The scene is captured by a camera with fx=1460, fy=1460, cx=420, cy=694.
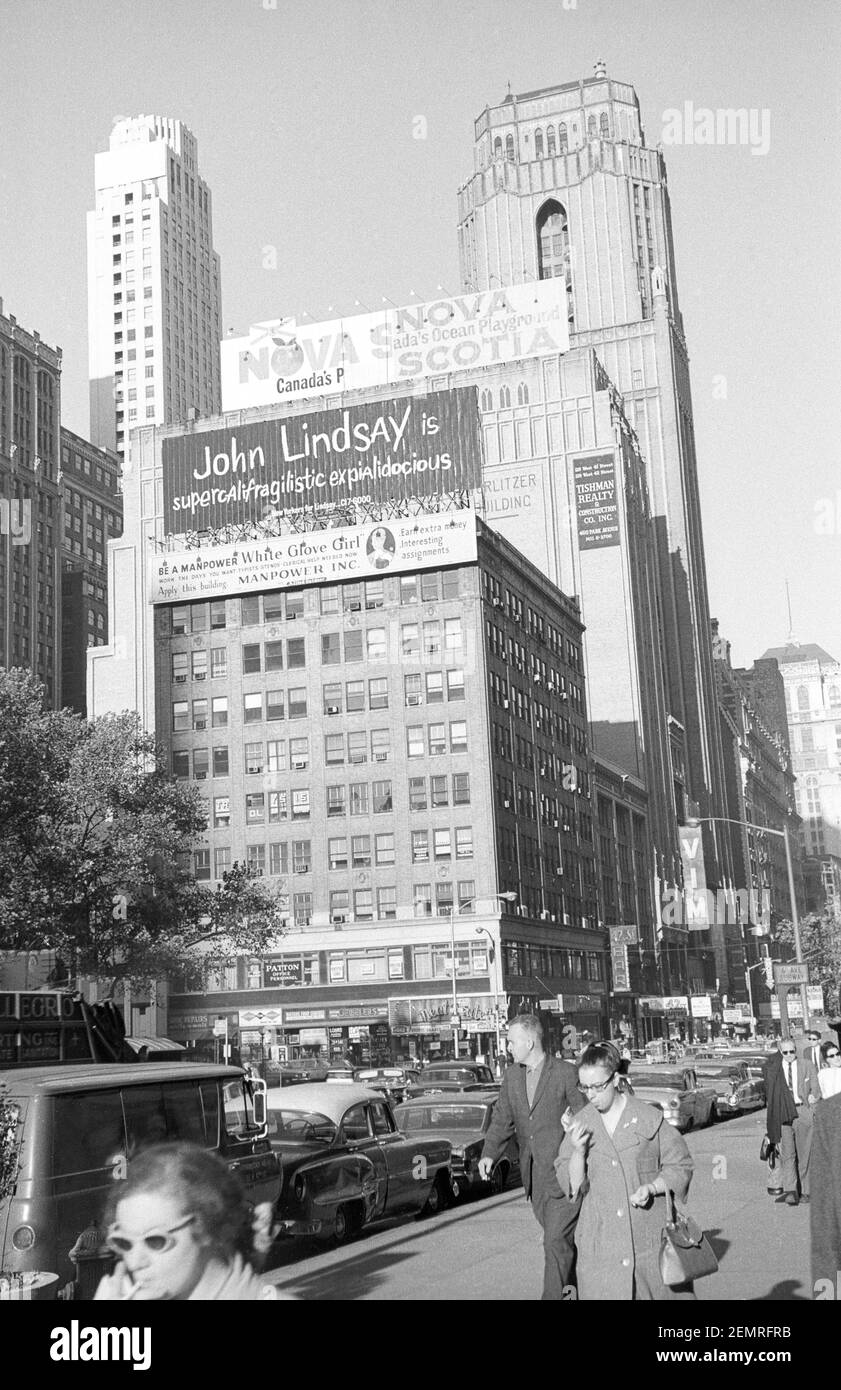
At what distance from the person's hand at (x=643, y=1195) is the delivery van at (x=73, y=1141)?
119 inches

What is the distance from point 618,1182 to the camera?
26.3 ft

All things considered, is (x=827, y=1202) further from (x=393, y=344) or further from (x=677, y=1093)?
(x=393, y=344)

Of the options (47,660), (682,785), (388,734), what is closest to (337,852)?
(388,734)

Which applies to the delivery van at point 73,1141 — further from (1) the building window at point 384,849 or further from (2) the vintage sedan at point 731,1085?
(1) the building window at point 384,849

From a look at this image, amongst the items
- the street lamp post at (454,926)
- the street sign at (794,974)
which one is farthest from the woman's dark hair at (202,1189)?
the street lamp post at (454,926)

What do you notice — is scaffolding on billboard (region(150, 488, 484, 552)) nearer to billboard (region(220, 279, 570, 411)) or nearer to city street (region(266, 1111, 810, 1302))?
billboard (region(220, 279, 570, 411))

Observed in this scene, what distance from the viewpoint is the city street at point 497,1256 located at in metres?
10.8

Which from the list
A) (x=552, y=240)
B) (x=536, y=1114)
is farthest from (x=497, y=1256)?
(x=552, y=240)

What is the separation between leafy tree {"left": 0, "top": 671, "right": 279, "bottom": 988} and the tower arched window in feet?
393

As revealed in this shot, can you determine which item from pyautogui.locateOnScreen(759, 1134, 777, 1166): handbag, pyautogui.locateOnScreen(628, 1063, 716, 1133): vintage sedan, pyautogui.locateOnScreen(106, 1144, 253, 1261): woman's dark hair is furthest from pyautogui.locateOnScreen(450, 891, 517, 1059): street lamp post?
pyautogui.locateOnScreen(106, 1144, 253, 1261): woman's dark hair

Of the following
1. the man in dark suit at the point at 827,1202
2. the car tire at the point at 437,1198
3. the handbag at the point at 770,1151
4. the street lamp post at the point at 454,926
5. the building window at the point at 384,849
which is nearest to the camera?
the man in dark suit at the point at 827,1202

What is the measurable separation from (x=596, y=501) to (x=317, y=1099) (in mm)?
105823
